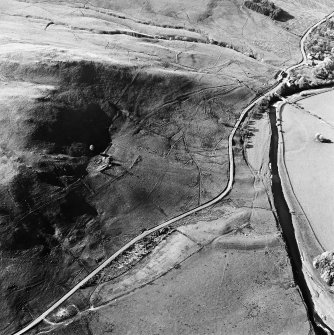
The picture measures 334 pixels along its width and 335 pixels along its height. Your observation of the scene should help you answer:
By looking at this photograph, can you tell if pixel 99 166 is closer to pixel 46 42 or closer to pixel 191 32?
pixel 46 42

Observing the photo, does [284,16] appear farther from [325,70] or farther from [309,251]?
[309,251]

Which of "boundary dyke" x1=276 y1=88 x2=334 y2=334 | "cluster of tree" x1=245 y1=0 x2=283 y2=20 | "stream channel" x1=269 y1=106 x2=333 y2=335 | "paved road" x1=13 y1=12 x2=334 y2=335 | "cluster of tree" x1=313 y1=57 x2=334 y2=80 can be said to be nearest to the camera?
"paved road" x1=13 y1=12 x2=334 y2=335

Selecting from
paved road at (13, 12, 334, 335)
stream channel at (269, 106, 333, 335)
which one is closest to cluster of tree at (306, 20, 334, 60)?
paved road at (13, 12, 334, 335)

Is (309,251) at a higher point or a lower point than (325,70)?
lower

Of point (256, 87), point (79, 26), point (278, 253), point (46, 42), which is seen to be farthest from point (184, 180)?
point (79, 26)

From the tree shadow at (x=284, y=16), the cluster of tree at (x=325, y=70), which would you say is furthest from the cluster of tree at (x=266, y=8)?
the cluster of tree at (x=325, y=70)

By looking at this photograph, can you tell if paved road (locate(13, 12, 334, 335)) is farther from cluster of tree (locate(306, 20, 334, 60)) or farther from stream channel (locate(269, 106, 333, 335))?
cluster of tree (locate(306, 20, 334, 60))

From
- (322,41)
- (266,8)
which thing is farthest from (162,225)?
(266,8)
